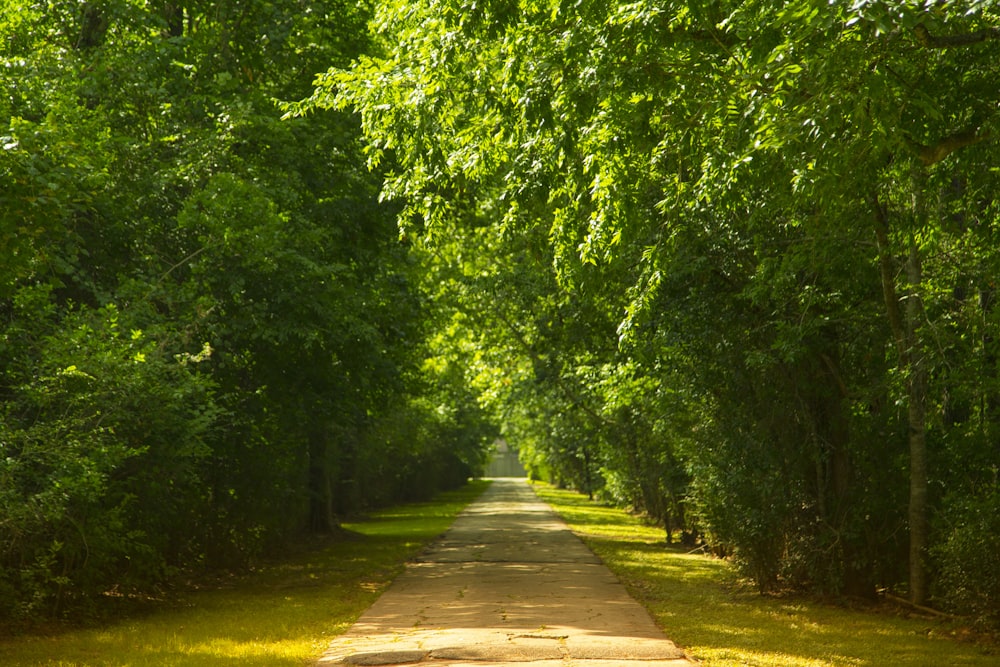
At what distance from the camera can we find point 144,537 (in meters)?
12.5

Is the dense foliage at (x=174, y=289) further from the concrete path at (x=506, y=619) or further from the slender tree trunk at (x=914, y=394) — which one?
the slender tree trunk at (x=914, y=394)

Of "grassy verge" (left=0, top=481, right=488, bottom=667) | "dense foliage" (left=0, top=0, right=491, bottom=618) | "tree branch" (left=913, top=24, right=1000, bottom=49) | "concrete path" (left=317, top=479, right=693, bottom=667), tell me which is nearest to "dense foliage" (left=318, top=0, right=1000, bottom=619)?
"tree branch" (left=913, top=24, right=1000, bottom=49)

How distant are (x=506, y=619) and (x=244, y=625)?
2.94m

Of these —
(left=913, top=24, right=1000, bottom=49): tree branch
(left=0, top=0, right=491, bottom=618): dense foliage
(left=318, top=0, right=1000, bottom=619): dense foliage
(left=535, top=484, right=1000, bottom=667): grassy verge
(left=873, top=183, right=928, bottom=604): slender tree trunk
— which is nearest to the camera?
(left=913, top=24, right=1000, bottom=49): tree branch

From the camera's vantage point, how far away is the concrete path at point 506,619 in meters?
8.91

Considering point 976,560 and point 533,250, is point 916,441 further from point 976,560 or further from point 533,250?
point 533,250

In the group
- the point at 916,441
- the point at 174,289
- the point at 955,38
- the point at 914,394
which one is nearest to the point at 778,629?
the point at 916,441

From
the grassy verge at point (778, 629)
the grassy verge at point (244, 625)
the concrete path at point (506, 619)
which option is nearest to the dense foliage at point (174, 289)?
the grassy verge at point (244, 625)

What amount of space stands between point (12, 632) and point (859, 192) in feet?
31.3

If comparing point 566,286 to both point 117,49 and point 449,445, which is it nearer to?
point 117,49

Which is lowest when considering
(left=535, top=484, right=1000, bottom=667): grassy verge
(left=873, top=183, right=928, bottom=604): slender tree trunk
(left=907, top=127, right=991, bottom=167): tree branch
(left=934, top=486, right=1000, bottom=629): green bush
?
(left=535, top=484, right=1000, bottom=667): grassy verge

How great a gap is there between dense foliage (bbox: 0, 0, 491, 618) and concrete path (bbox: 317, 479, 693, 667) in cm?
310

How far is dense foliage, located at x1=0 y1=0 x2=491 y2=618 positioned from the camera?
10.5 metres

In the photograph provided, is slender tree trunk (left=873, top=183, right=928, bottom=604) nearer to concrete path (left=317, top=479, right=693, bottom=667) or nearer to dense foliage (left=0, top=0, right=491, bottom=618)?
concrete path (left=317, top=479, right=693, bottom=667)
